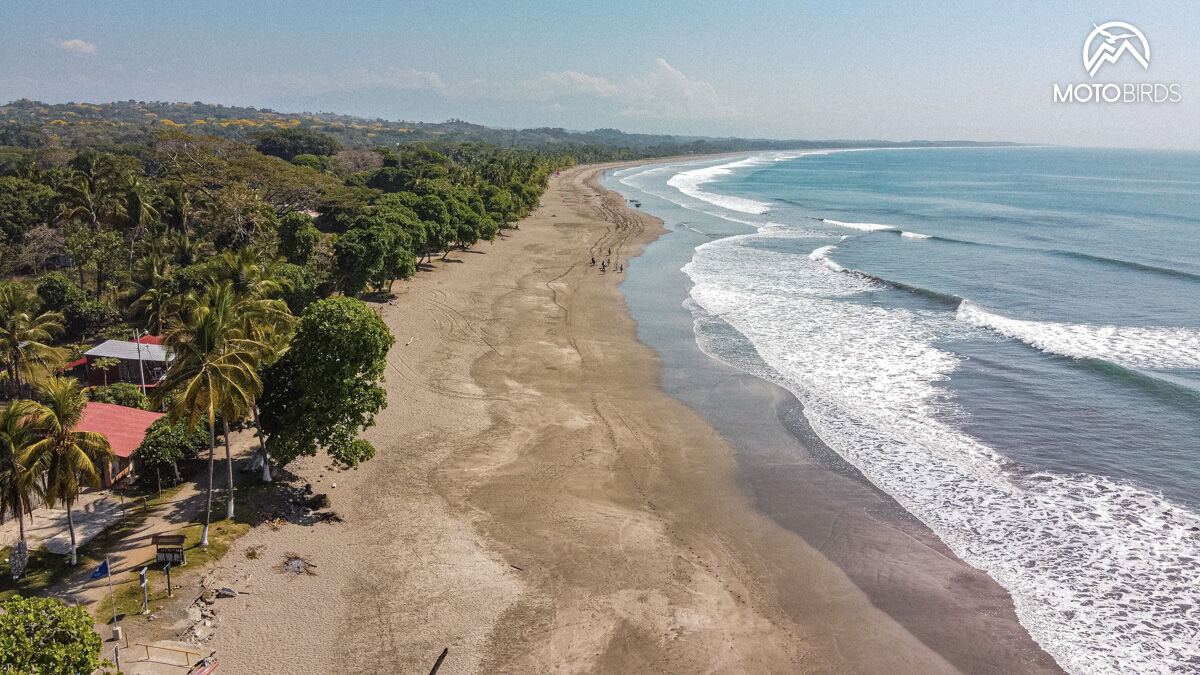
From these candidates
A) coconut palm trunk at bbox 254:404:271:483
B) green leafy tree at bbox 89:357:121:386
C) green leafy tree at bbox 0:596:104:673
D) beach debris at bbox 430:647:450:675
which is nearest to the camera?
green leafy tree at bbox 0:596:104:673

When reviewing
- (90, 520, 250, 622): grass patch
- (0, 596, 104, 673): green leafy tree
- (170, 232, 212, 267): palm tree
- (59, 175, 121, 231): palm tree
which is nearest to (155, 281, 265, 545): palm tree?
(90, 520, 250, 622): grass patch

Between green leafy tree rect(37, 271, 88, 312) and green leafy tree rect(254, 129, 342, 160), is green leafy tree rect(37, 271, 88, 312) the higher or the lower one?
the lower one

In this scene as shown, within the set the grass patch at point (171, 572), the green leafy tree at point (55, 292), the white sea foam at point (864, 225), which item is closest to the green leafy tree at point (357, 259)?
the green leafy tree at point (55, 292)

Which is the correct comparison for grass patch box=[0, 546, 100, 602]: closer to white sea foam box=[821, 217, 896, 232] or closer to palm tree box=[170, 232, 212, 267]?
palm tree box=[170, 232, 212, 267]

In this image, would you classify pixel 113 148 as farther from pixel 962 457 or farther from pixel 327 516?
pixel 962 457

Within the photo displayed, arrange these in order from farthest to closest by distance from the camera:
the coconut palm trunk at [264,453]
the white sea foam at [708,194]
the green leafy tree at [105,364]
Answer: the white sea foam at [708,194] → the green leafy tree at [105,364] → the coconut palm trunk at [264,453]

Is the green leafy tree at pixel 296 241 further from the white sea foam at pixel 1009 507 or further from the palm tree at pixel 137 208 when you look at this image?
the white sea foam at pixel 1009 507

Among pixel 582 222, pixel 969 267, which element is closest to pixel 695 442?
pixel 969 267

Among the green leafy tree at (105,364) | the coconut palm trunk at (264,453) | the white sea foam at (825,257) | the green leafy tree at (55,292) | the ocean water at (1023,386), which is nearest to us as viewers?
the ocean water at (1023,386)
